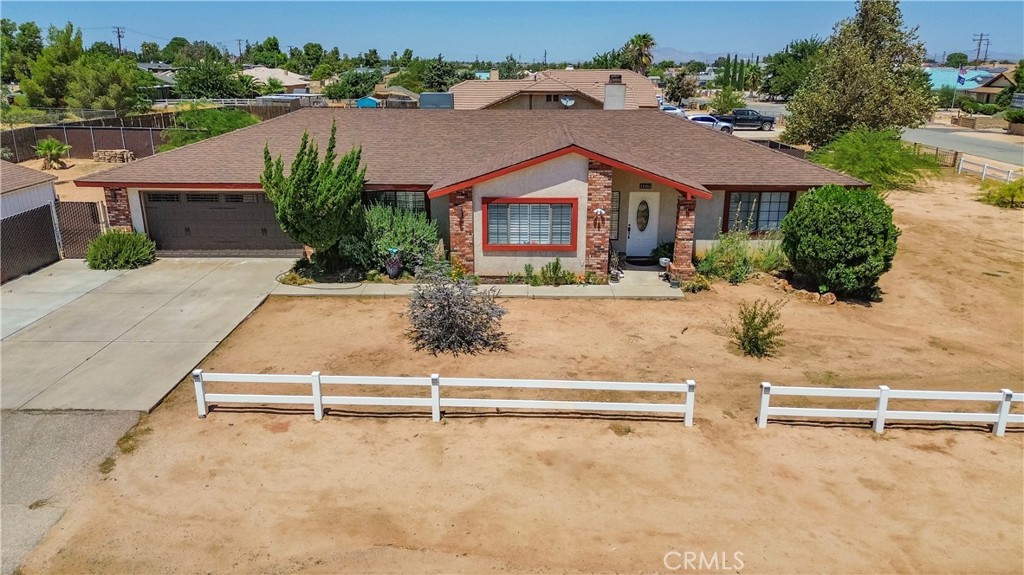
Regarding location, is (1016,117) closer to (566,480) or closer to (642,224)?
(642,224)

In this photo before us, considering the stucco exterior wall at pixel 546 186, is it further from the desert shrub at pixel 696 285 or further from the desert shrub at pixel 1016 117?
the desert shrub at pixel 1016 117

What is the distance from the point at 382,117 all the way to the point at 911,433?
64.0 feet

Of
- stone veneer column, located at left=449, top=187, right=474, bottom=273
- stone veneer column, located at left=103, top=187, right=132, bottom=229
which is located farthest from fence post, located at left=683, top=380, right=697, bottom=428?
stone veneer column, located at left=103, top=187, right=132, bottom=229

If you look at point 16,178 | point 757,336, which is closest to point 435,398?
point 757,336

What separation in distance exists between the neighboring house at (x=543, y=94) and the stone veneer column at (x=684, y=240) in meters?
22.3

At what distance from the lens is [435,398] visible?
11.4 m

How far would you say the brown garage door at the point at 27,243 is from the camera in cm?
1867

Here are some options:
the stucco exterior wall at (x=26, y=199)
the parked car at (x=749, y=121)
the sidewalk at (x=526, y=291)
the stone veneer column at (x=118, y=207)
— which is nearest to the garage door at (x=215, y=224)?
the stone veneer column at (x=118, y=207)

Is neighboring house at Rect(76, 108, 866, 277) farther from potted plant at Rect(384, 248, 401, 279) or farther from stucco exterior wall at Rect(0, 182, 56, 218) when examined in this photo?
stucco exterior wall at Rect(0, 182, 56, 218)

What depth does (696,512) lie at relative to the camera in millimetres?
9180

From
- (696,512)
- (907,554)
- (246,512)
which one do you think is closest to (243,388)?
(246,512)

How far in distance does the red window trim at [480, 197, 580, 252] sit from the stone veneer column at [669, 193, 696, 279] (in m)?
2.87

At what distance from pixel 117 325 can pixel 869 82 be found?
115 feet

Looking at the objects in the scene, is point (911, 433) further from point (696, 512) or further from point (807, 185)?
point (807, 185)
